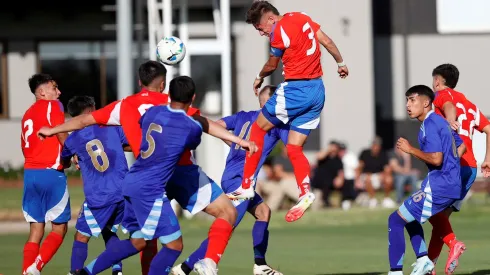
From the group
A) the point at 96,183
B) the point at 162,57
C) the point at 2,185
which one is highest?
the point at 162,57

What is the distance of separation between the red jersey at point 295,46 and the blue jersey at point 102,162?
1.91 meters

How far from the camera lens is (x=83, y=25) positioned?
1464 inches

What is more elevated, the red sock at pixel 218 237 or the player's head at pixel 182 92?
the player's head at pixel 182 92

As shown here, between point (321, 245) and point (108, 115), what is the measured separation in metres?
7.55

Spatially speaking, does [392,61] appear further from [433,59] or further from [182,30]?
[182,30]

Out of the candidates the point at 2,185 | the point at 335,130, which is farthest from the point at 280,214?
the point at 2,185

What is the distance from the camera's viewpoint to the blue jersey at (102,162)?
12234mm

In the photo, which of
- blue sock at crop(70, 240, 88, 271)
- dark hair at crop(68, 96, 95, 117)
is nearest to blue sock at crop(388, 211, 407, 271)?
blue sock at crop(70, 240, 88, 271)

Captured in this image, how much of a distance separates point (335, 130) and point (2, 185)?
394 inches

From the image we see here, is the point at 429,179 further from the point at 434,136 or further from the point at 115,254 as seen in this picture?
the point at 115,254

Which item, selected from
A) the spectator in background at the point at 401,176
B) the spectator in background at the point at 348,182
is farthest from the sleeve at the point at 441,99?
the spectator in background at the point at 401,176

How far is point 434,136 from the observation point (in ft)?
38.9

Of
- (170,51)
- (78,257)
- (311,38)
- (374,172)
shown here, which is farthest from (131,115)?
(374,172)

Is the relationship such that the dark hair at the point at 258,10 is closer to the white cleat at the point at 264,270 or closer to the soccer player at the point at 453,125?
the soccer player at the point at 453,125
